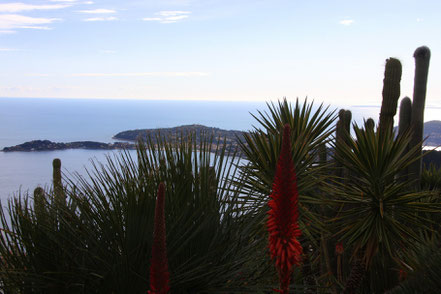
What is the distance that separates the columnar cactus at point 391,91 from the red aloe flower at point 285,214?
6.00 m

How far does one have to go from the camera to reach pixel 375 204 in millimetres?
6262

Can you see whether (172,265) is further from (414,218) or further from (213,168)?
(414,218)

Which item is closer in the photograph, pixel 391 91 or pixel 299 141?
pixel 299 141

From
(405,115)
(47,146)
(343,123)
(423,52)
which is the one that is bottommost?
(47,146)

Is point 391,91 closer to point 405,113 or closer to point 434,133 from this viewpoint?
point 405,113

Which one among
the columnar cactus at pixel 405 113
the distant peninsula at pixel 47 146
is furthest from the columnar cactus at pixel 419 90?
the distant peninsula at pixel 47 146

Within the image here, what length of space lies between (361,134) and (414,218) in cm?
150

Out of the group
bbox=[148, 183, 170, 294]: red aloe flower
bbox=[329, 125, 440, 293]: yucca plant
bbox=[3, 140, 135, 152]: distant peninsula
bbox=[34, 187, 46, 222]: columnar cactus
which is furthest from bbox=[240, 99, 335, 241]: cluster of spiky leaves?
bbox=[3, 140, 135, 152]: distant peninsula

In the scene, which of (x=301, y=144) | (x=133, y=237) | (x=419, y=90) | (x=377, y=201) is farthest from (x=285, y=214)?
(x=419, y=90)

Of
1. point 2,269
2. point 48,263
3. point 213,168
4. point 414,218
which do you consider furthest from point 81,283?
point 414,218

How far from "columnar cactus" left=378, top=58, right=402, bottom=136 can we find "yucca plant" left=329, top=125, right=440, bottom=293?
561 millimetres

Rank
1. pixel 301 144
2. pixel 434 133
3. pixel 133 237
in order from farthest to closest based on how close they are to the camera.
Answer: pixel 434 133
pixel 301 144
pixel 133 237

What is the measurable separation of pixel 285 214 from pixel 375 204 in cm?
504

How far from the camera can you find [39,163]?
69.3 feet
